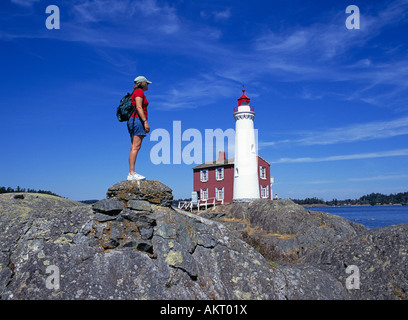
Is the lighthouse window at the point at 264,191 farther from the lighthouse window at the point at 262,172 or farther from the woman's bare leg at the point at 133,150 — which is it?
the woman's bare leg at the point at 133,150

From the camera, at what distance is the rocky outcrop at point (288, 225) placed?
21.9m

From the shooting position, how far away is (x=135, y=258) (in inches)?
260

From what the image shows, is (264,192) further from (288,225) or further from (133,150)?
(133,150)

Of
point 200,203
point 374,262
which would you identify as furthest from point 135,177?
point 200,203

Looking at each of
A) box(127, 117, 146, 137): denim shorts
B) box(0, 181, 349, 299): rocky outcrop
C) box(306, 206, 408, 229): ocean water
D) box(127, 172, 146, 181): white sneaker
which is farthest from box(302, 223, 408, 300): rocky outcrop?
box(306, 206, 408, 229): ocean water

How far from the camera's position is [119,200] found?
7820mm

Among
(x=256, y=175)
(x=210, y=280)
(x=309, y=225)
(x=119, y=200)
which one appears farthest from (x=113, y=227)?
(x=256, y=175)

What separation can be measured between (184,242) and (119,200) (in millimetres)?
1892

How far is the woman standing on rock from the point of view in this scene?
324 inches

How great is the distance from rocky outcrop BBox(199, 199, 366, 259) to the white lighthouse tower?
121 inches

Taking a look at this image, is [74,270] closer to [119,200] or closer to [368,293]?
[119,200]

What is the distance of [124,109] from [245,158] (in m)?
33.9

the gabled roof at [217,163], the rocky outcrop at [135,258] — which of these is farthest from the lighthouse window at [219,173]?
the rocky outcrop at [135,258]

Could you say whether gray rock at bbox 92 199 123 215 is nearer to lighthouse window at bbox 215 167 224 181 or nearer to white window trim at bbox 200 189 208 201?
lighthouse window at bbox 215 167 224 181
